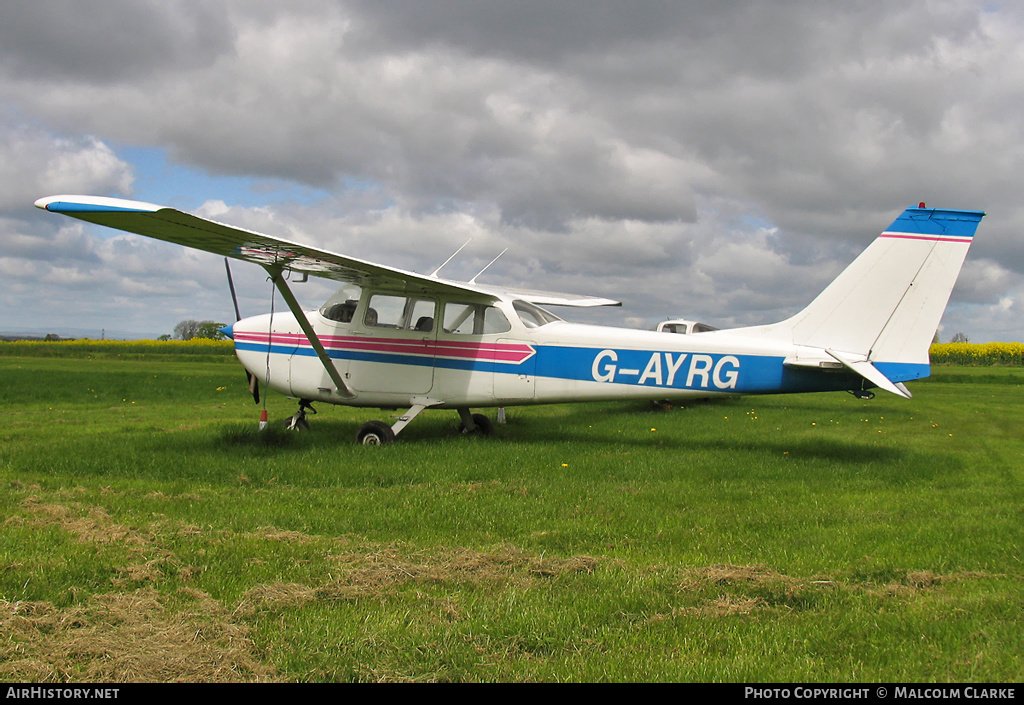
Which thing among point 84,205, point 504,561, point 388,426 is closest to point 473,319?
point 388,426

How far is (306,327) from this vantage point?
9.45 metres

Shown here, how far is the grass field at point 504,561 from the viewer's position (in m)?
3.06

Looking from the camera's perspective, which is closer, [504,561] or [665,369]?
[504,561]

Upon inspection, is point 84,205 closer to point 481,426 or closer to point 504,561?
point 504,561

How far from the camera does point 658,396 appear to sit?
934 cm

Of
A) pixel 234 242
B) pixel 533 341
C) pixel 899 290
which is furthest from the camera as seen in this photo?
pixel 533 341

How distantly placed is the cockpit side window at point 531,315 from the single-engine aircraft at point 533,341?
0.02 m

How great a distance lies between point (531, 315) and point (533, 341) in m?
0.46

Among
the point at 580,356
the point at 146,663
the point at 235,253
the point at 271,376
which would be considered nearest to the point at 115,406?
the point at 271,376

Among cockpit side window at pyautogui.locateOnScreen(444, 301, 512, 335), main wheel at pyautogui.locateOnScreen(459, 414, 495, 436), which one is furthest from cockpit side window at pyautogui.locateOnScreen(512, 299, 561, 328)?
main wheel at pyautogui.locateOnScreen(459, 414, 495, 436)

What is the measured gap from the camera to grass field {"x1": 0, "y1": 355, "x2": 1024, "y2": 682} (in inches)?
120

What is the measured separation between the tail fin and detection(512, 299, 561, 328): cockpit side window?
3.69 meters

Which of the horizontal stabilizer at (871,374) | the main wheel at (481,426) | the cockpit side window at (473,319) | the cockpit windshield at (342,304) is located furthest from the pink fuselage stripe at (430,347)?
the horizontal stabilizer at (871,374)

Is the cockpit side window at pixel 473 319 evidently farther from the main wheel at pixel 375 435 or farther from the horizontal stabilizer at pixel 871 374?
the horizontal stabilizer at pixel 871 374
